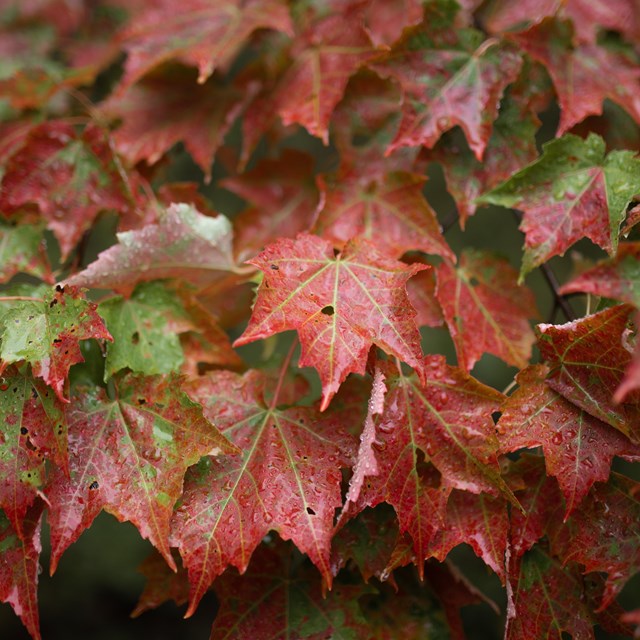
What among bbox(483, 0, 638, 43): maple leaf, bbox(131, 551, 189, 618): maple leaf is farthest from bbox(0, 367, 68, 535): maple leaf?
bbox(483, 0, 638, 43): maple leaf

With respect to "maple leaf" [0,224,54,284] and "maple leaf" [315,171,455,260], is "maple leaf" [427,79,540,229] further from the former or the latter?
"maple leaf" [0,224,54,284]

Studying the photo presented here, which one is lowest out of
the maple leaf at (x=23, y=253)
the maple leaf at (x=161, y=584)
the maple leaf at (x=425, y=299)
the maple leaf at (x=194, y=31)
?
the maple leaf at (x=161, y=584)

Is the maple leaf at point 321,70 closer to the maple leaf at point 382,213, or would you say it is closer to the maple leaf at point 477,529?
the maple leaf at point 382,213

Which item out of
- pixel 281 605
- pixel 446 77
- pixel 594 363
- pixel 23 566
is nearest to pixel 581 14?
pixel 446 77

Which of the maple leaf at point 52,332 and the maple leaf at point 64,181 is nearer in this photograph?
the maple leaf at point 52,332

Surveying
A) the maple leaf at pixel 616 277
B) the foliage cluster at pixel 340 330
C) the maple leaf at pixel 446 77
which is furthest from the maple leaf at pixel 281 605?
the maple leaf at pixel 446 77

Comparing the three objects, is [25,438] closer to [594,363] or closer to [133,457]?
[133,457]
